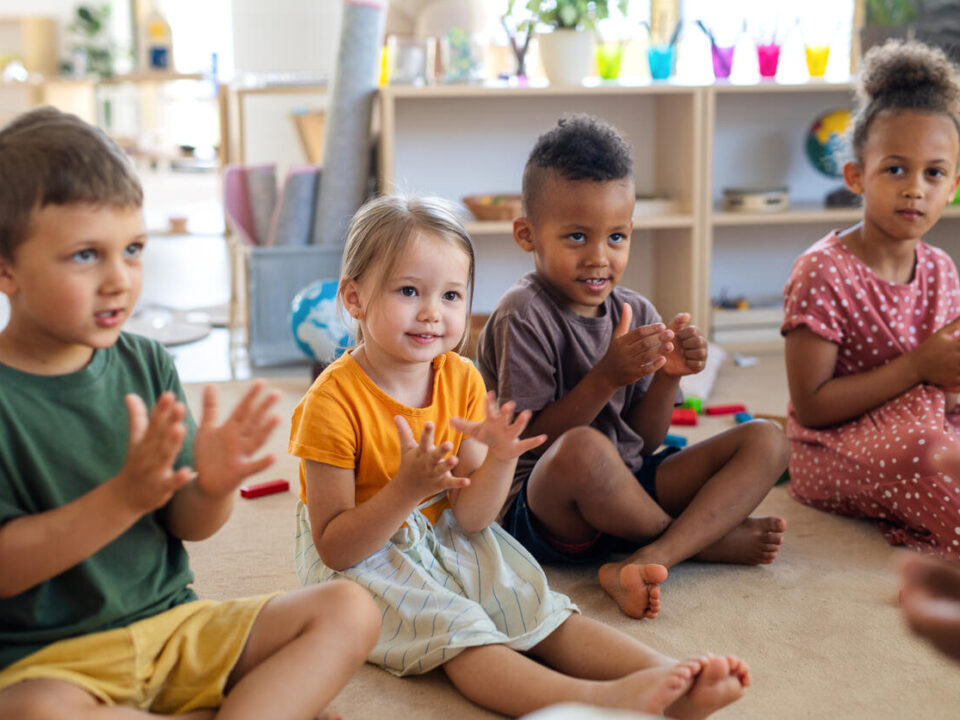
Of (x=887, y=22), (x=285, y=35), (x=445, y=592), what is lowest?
(x=445, y=592)

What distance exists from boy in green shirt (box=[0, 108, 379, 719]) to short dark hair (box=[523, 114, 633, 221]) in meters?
0.62

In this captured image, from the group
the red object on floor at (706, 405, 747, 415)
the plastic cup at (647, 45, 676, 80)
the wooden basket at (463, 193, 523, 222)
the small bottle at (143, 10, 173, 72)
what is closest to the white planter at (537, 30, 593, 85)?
the plastic cup at (647, 45, 676, 80)

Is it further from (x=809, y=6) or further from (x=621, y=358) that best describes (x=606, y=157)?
(x=809, y=6)

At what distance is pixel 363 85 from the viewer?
109 inches

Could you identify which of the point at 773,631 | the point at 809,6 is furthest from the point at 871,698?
the point at 809,6

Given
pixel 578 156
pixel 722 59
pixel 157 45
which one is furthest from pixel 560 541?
pixel 157 45

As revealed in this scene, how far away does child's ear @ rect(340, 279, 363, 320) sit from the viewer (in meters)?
1.16

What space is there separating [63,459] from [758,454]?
0.87 m

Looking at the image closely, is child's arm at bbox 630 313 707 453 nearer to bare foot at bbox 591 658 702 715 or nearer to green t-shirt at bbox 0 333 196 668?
bare foot at bbox 591 658 702 715

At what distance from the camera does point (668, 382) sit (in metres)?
1.39

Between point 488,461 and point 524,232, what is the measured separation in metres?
0.44

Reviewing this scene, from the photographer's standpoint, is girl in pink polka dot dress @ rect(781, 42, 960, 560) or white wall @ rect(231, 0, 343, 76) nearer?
girl in pink polka dot dress @ rect(781, 42, 960, 560)

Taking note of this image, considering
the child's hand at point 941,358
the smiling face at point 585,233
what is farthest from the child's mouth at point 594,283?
the child's hand at point 941,358

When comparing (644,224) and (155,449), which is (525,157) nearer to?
(644,224)
